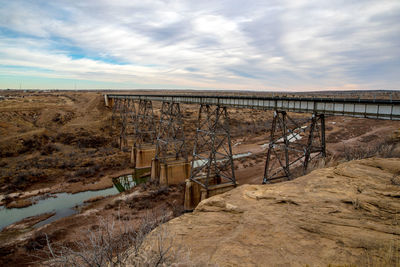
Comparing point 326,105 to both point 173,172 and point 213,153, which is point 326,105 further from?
point 173,172

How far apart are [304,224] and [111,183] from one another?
1985 centimetres

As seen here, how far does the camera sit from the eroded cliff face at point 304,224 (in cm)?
456

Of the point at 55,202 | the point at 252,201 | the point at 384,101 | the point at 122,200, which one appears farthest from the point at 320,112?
the point at 55,202

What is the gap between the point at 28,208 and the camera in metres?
16.8

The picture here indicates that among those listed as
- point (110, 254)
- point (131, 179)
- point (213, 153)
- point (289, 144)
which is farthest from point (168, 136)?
point (110, 254)

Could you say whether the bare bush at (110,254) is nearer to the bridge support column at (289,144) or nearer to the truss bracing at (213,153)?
the bridge support column at (289,144)

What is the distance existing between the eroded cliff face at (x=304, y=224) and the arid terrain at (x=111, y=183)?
0.03 metres

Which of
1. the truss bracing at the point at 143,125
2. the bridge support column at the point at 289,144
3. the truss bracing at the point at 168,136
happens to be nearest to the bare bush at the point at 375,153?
the bridge support column at the point at 289,144

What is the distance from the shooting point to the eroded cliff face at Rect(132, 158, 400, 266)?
4559 mm

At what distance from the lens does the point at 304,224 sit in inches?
219

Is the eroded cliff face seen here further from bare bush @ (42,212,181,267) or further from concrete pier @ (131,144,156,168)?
concrete pier @ (131,144,156,168)

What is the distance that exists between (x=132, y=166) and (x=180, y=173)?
8754mm

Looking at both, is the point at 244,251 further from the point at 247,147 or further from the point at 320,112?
the point at 247,147

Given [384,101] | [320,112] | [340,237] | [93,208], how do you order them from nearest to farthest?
1. [340,237]
2. [384,101]
3. [320,112]
4. [93,208]
